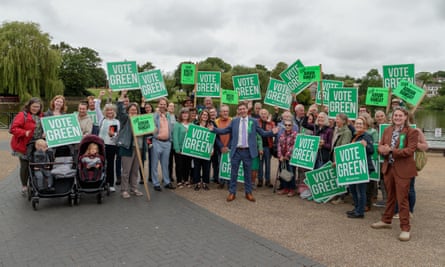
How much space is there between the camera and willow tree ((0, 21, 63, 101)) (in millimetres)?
36688

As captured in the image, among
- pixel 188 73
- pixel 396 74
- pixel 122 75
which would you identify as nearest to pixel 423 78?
pixel 396 74

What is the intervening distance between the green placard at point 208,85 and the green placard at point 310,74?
8.13 ft

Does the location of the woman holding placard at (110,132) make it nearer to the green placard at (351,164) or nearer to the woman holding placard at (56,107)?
the woman holding placard at (56,107)

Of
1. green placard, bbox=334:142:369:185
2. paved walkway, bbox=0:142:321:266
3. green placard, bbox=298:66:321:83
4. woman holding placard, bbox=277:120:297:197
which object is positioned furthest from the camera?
Answer: green placard, bbox=298:66:321:83

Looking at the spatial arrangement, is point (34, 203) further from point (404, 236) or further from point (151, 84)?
point (404, 236)

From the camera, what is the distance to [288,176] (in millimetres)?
8000

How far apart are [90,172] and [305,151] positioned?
14.8 feet

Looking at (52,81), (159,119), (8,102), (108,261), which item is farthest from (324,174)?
(8,102)

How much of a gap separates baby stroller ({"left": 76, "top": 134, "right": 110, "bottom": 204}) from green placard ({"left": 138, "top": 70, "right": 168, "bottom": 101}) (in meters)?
1.95

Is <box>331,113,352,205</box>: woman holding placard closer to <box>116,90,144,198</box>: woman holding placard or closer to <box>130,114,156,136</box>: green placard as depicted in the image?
<box>130,114,156,136</box>: green placard

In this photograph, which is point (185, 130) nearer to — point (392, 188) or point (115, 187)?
point (115, 187)

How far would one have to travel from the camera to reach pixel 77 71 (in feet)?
261

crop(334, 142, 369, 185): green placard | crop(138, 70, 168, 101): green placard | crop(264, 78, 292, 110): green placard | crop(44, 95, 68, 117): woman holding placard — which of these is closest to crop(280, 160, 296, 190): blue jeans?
crop(334, 142, 369, 185): green placard

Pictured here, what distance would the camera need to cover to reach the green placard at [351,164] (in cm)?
644
